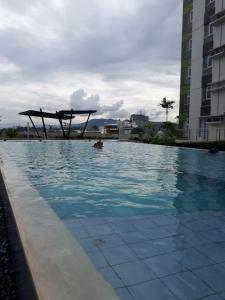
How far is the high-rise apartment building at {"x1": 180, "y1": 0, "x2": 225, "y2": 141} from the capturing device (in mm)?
28000

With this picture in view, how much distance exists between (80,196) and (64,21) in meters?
13.2

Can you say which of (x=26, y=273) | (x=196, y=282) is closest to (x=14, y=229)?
(x=26, y=273)

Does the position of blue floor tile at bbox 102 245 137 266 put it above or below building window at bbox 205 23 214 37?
below

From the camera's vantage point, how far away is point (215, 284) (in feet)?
10.4

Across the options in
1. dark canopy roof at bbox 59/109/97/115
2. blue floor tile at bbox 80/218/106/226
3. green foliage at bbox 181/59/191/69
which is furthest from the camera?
dark canopy roof at bbox 59/109/97/115

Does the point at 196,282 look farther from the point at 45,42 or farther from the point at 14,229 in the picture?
the point at 45,42

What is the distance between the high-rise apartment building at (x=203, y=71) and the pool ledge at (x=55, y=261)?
2621 centimetres

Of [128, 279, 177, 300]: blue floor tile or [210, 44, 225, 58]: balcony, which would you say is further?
[210, 44, 225, 58]: balcony

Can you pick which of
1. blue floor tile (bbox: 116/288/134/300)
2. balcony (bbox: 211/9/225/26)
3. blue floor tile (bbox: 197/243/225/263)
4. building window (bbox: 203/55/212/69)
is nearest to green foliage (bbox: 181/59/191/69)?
building window (bbox: 203/55/212/69)

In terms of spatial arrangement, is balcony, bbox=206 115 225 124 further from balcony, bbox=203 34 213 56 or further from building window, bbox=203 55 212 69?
balcony, bbox=203 34 213 56

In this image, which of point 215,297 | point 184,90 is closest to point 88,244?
point 215,297

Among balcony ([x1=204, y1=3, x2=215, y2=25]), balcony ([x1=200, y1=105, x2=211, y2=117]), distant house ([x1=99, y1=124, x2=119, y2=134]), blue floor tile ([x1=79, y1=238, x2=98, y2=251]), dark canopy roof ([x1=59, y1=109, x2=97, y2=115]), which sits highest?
balcony ([x1=204, y1=3, x2=215, y2=25])

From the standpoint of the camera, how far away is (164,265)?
363 cm

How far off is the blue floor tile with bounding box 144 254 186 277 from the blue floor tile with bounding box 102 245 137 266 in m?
0.25
